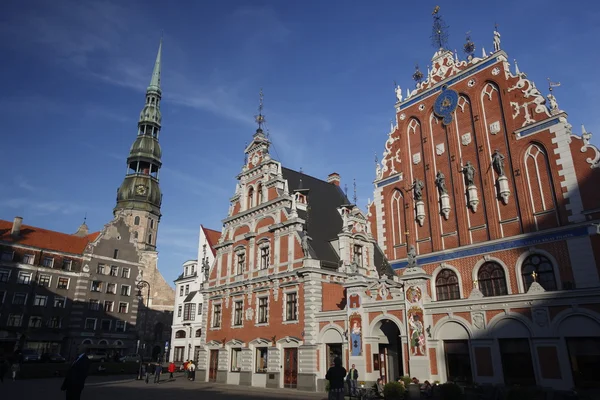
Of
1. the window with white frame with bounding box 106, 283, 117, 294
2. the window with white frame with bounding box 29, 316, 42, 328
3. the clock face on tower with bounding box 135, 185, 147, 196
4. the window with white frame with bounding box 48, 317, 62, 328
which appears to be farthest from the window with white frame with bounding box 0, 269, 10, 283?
the clock face on tower with bounding box 135, 185, 147, 196

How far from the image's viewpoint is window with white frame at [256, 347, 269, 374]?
95.8 feet

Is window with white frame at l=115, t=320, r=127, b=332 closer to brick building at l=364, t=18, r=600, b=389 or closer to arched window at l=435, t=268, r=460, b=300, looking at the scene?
brick building at l=364, t=18, r=600, b=389

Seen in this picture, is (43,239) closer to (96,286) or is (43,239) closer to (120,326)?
(96,286)

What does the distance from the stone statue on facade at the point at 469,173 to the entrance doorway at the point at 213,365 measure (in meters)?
22.2

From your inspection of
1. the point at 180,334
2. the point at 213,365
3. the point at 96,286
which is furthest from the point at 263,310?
the point at 96,286

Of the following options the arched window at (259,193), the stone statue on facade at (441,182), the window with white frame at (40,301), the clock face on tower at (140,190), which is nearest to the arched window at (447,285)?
the stone statue on facade at (441,182)

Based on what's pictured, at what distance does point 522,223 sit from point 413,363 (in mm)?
8829

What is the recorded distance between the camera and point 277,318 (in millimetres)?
28938

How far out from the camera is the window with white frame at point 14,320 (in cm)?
4478

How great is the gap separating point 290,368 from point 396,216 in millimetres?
11697

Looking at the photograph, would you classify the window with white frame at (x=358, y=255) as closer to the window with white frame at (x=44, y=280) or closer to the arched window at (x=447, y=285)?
the arched window at (x=447, y=285)

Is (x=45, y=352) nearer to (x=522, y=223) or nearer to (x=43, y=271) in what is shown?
(x=43, y=271)

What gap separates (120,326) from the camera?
2068 inches

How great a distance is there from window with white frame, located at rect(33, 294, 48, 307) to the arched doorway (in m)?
39.3
